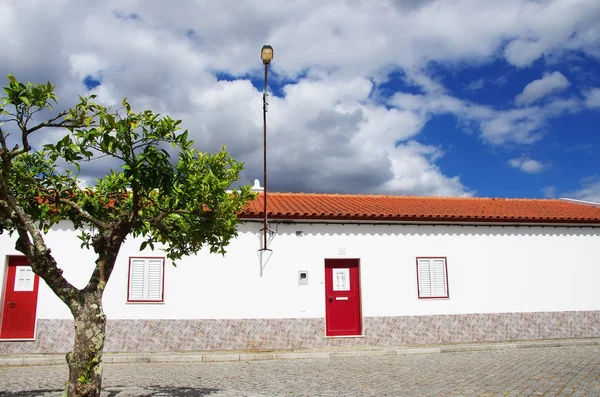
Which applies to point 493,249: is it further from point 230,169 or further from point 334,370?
point 230,169

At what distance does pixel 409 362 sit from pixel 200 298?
5.04 m

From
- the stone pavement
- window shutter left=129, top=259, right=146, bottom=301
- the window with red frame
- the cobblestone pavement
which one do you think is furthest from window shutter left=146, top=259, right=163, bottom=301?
the window with red frame

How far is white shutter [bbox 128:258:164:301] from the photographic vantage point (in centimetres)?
1187

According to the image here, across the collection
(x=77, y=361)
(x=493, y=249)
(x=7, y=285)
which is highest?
(x=493, y=249)

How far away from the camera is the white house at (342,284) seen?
11695mm

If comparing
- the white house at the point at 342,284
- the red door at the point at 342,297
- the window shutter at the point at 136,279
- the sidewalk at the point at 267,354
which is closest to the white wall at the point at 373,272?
the white house at the point at 342,284

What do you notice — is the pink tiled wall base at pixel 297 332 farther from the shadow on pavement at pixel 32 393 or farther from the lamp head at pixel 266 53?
the lamp head at pixel 266 53

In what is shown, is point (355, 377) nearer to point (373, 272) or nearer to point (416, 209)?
point (373, 272)

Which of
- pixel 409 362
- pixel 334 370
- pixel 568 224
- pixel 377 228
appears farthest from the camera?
pixel 568 224

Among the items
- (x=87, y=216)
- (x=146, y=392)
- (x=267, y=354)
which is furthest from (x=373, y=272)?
(x=87, y=216)

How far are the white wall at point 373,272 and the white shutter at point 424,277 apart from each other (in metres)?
0.21

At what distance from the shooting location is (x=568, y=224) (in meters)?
14.3

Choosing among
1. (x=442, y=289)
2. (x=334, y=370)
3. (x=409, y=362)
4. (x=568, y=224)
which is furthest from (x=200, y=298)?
(x=568, y=224)

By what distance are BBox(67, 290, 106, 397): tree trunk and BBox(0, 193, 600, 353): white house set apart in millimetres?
6147
